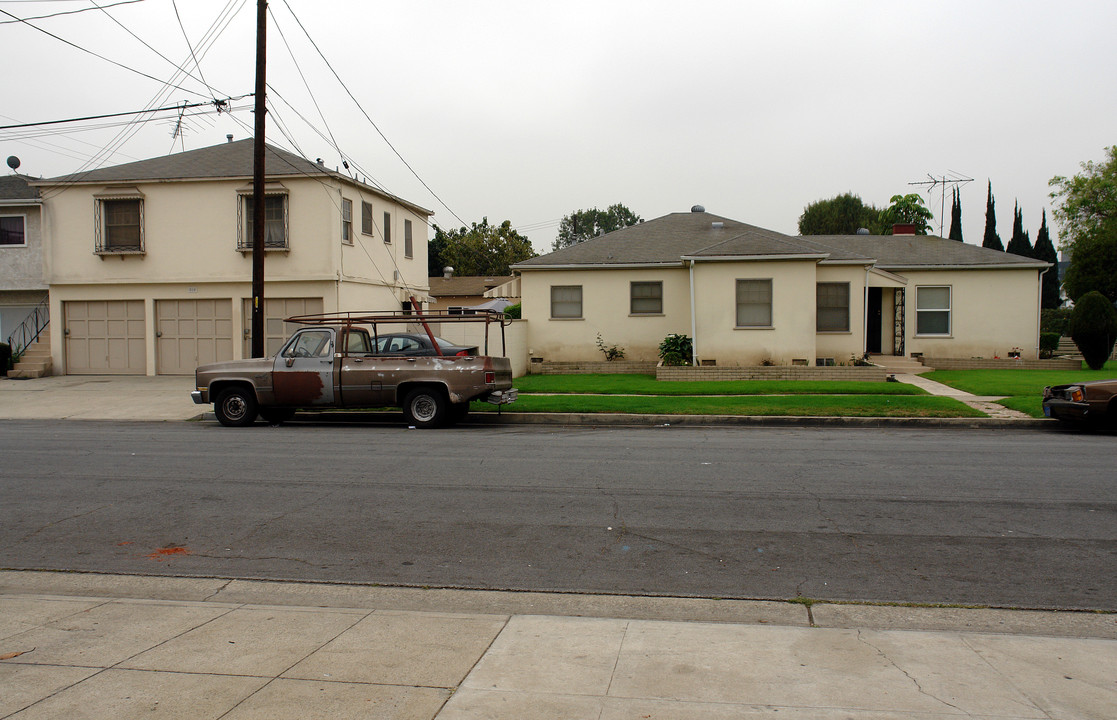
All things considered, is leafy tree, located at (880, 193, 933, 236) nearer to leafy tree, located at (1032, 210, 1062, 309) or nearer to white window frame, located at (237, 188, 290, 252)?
leafy tree, located at (1032, 210, 1062, 309)

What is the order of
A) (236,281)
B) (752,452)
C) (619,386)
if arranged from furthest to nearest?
(236,281)
(619,386)
(752,452)

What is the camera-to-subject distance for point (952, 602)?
5.44 meters

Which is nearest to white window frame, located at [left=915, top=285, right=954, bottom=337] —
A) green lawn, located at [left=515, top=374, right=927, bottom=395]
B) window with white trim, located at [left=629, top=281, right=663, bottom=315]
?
green lawn, located at [left=515, top=374, right=927, bottom=395]

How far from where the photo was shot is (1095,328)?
23.1m

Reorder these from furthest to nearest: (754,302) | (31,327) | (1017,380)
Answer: (31,327) → (754,302) → (1017,380)

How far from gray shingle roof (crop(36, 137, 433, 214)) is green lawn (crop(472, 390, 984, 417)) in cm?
1082

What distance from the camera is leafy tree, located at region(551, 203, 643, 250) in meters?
101

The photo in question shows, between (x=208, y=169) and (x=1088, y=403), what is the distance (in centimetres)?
2290

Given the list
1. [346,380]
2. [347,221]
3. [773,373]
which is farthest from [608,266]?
[346,380]

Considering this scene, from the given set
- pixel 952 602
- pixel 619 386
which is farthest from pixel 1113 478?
pixel 619 386

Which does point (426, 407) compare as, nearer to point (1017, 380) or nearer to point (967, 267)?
point (1017, 380)

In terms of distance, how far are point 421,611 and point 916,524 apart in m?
4.57

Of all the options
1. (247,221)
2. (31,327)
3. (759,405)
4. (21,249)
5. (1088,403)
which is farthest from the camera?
(31,327)

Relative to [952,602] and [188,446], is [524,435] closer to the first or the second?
[188,446]
